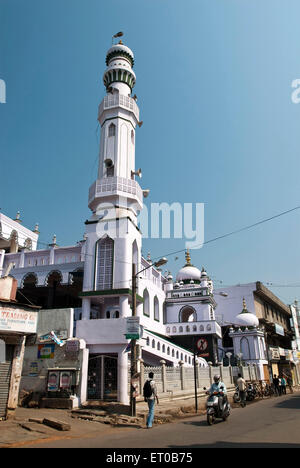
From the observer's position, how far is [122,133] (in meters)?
23.2

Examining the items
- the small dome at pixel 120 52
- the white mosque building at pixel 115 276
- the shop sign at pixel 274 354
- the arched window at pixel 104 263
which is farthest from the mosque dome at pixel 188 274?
the small dome at pixel 120 52

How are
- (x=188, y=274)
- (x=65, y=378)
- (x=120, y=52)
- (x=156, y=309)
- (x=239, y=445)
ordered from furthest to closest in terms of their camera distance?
(x=188, y=274) → (x=156, y=309) → (x=120, y=52) → (x=65, y=378) → (x=239, y=445)

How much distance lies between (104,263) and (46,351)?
553cm

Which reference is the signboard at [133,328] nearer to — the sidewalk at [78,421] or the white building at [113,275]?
Answer: the white building at [113,275]

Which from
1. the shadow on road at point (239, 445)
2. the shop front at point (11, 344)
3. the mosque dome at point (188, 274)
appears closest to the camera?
the shadow on road at point (239, 445)

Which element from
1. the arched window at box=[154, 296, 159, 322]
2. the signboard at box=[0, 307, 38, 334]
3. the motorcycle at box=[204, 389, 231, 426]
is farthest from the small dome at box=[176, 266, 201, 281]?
the signboard at box=[0, 307, 38, 334]

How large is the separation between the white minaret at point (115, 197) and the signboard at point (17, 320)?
680 centimetres

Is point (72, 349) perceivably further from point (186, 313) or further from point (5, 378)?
point (186, 313)

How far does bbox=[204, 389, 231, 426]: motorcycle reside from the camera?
10336mm

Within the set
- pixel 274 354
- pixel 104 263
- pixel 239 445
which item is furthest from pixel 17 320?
pixel 274 354

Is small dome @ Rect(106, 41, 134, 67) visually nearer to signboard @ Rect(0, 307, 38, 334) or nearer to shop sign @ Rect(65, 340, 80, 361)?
shop sign @ Rect(65, 340, 80, 361)

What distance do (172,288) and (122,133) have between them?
17.0 metres

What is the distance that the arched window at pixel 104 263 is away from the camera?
18.9m

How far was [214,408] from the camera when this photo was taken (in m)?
10.6
